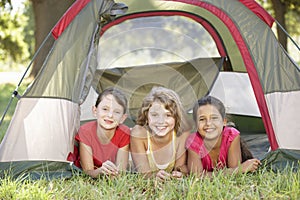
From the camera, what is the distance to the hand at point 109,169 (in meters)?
2.31

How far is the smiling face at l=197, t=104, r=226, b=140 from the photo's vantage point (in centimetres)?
249

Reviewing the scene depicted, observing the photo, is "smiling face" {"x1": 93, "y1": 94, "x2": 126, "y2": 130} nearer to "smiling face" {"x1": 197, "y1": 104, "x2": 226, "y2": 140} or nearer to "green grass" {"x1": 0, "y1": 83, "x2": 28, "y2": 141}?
"smiling face" {"x1": 197, "y1": 104, "x2": 226, "y2": 140}

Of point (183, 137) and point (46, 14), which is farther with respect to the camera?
point (46, 14)

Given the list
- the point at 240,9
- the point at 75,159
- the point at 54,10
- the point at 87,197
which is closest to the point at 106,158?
the point at 75,159

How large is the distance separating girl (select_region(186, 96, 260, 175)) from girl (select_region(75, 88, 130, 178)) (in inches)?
15.2

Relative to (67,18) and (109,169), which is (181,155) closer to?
(109,169)

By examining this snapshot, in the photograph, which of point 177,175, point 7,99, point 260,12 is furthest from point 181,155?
point 7,99

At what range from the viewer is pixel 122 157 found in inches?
97.2

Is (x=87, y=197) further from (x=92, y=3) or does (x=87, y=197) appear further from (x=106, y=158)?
(x=92, y=3)

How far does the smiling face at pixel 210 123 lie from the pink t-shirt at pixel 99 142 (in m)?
0.43

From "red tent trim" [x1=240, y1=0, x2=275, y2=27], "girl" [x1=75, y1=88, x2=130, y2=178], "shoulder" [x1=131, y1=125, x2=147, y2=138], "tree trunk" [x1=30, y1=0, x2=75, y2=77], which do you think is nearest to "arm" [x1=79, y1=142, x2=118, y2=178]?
"girl" [x1=75, y1=88, x2=130, y2=178]

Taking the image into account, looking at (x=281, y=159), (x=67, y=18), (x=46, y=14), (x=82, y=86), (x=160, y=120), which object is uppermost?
(x=46, y=14)

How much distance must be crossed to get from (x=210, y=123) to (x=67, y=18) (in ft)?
3.36

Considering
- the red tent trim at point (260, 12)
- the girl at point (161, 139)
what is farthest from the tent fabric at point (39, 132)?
the red tent trim at point (260, 12)
